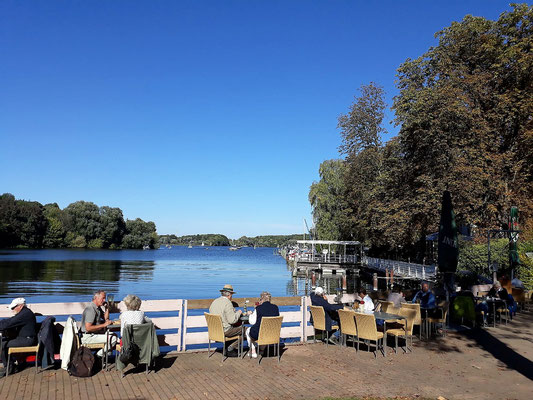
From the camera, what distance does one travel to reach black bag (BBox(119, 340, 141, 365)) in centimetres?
618

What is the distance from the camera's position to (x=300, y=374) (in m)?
6.75

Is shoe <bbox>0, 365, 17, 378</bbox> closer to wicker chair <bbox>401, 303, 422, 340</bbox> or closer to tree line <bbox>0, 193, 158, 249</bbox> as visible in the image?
wicker chair <bbox>401, 303, 422, 340</bbox>

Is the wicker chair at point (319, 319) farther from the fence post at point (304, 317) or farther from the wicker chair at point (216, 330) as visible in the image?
the wicker chair at point (216, 330)

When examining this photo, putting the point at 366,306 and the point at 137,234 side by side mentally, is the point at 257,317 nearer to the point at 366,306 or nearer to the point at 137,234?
the point at 366,306

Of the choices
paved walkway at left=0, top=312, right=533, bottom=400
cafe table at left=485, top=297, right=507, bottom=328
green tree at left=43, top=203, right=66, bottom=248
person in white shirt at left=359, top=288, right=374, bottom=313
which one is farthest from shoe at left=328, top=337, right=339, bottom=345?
green tree at left=43, top=203, right=66, bottom=248

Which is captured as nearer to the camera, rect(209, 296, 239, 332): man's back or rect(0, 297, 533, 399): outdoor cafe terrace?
rect(0, 297, 533, 399): outdoor cafe terrace

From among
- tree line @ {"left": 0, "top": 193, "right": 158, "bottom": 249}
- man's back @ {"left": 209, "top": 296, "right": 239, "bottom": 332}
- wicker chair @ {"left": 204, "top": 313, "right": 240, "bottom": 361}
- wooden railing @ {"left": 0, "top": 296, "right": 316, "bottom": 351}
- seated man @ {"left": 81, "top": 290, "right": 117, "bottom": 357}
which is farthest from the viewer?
tree line @ {"left": 0, "top": 193, "right": 158, "bottom": 249}

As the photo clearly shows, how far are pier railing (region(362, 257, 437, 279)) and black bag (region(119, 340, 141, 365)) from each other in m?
25.7

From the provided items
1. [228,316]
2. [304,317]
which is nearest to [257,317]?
[228,316]

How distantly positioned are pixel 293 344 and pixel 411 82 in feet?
80.1

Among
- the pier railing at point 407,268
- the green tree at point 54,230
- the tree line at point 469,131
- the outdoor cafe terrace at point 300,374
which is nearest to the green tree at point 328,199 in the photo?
the pier railing at point 407,268

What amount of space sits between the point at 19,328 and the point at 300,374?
14.0 ft

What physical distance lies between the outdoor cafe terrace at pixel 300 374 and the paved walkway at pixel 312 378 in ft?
0.04

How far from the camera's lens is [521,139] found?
2316cm
